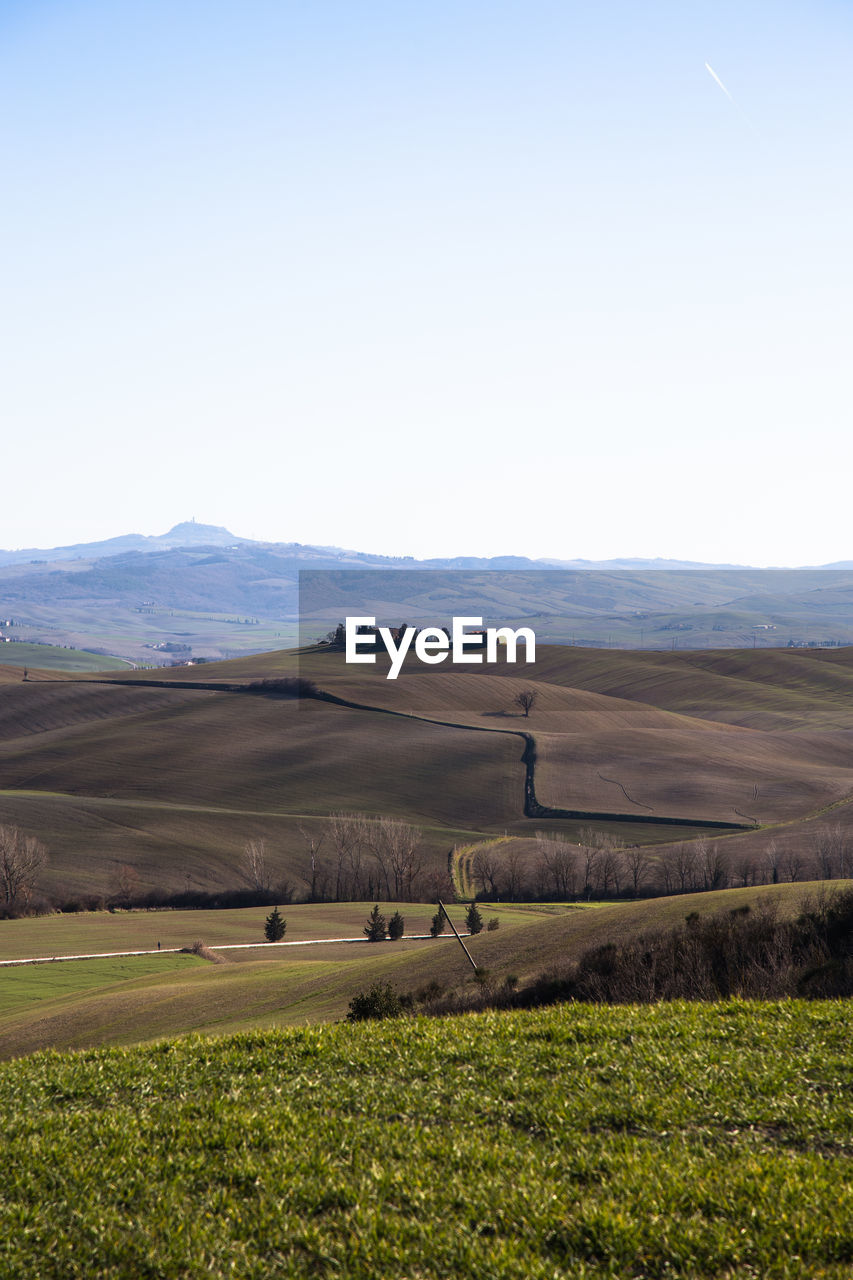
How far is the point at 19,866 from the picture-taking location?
333 ft

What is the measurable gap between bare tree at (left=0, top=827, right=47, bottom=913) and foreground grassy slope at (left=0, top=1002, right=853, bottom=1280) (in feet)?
304

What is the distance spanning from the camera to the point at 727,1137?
10.6 metres

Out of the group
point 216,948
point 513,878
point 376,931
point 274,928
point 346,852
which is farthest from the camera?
point 346,852

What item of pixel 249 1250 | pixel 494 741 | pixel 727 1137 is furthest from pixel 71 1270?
pixel 494 741

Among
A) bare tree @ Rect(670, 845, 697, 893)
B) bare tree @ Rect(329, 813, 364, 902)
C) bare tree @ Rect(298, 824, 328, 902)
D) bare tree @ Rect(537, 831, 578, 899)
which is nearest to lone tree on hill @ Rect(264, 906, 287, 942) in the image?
bare tree @ Rect(298, 824, 328, 902)

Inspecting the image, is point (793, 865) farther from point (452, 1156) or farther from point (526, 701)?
point (452, 1156)

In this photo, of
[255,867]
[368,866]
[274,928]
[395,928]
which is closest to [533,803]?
[368,866]

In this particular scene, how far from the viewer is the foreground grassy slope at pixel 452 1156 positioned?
27.8 ft

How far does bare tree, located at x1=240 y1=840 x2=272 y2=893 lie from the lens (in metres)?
106

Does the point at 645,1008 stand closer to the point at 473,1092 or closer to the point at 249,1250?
the point at 473,1092

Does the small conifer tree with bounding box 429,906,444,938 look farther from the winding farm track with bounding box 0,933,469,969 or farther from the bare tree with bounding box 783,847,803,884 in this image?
the bare tree with bounding box 783,847,803,884

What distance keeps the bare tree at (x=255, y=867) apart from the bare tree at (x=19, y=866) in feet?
72.6

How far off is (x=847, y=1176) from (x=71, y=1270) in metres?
7.51

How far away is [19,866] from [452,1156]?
4059 inches
